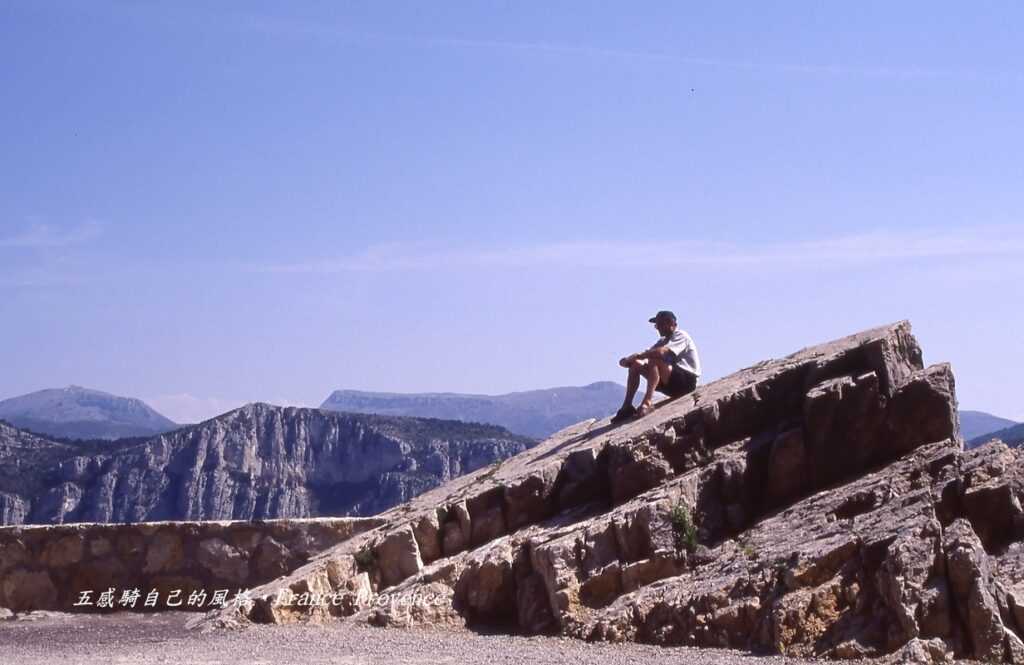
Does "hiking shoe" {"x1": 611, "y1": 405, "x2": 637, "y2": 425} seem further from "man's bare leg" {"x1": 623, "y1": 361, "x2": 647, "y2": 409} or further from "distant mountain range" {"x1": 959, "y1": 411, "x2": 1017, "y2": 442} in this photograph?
"distant mountain range" {"x1": 959, "y1": 411, "x2": 1017, "y2": 442}

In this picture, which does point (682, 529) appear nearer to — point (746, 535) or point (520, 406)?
point (746, 535)

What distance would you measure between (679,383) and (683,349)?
0.39 meters

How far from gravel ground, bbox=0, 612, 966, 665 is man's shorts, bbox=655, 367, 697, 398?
4445 mm

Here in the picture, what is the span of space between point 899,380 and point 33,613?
9.46 meters

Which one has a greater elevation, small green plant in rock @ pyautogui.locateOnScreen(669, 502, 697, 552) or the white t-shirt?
the white t-shirt

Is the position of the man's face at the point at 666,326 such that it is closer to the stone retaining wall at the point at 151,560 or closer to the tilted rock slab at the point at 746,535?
the tilted rock slab at the point at 746,535

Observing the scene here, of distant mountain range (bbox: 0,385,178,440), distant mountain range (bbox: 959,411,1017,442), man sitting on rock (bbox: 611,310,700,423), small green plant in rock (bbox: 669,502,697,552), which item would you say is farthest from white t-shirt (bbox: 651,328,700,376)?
distant mountain range (bbox: 0,385,178,440)

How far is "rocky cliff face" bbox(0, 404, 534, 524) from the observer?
50.8 meters

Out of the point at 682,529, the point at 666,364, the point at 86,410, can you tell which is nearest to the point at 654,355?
the point at 666,364

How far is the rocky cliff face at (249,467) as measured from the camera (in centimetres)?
5081

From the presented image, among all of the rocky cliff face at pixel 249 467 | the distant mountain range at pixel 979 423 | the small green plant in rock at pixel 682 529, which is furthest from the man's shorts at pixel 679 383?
the distant mountain range at pixel 979 423

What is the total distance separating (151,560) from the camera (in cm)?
1466

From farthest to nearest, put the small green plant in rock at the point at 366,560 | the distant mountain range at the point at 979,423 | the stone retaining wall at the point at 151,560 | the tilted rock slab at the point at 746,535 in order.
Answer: the distant mountain range at the point at 979,423 < the stone retaining wall at the point at 151,560 < the small green plant in rock at the point at 366,560 < the tilted rock slab at the point at 746,535

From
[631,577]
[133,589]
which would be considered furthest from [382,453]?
[631,577]
